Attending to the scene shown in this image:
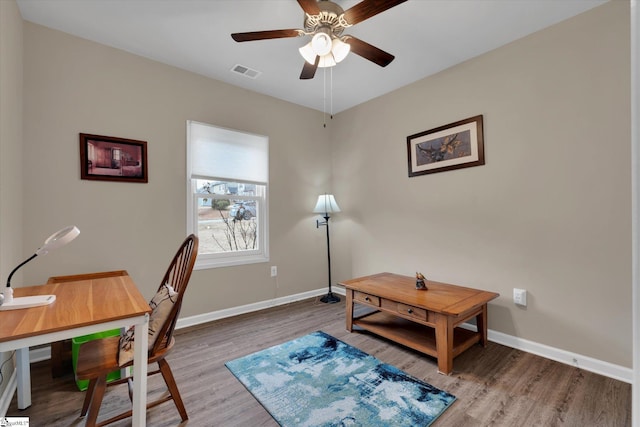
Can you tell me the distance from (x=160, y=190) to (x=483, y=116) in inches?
125

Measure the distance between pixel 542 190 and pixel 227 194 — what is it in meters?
3.05

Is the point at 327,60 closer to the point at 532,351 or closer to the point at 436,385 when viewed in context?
the point at 436,385

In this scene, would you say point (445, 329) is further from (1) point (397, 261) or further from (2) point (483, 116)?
(2) point (483, 116)

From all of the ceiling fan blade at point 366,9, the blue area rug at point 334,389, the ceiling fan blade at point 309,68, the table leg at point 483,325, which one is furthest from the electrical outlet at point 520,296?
the ceiling fan blade at point 309,68

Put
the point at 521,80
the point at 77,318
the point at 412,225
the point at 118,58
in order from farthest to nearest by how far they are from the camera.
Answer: the point at 412,225, the point at 118,58, the point at 521,80, the point at 77,318

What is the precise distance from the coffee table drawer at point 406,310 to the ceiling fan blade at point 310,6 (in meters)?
2.16

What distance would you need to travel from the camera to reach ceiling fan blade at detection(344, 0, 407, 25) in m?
1.58

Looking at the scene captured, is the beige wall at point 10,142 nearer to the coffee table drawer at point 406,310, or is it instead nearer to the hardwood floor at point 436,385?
the hardwood floor at point 436,385

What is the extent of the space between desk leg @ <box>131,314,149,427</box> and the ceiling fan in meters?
1.80

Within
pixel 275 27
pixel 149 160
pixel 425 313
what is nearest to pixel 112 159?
pixel 149 160

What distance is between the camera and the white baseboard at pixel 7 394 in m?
1.60

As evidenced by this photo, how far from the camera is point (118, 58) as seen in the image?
2.54 meters

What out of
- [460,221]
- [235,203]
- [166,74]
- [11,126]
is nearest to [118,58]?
[166,74]

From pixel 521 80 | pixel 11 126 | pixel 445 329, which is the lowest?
pixel 445 329
